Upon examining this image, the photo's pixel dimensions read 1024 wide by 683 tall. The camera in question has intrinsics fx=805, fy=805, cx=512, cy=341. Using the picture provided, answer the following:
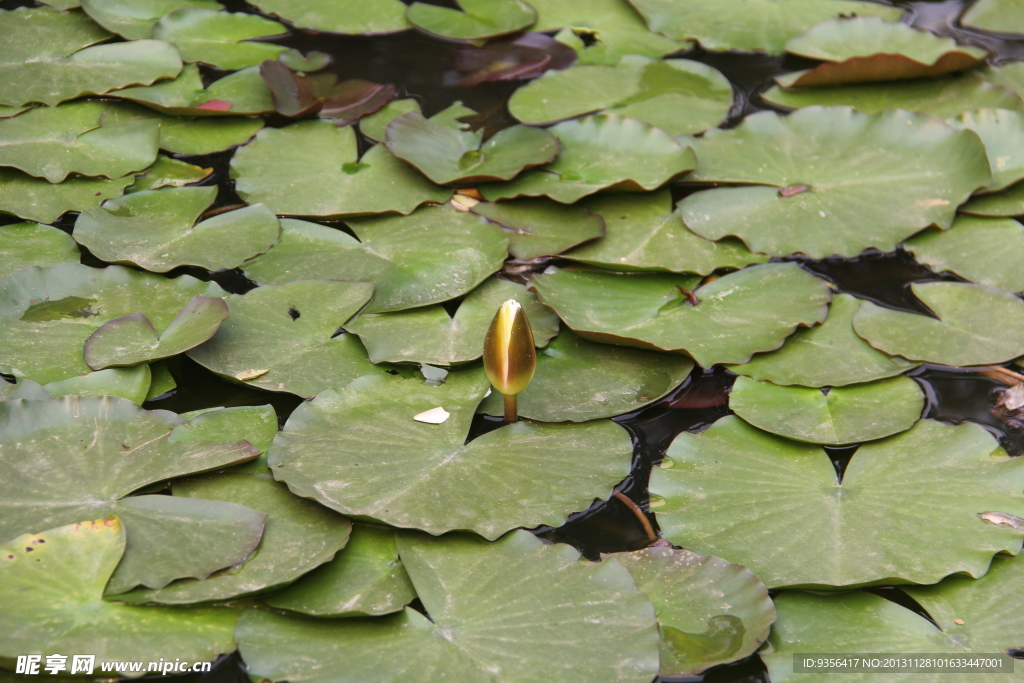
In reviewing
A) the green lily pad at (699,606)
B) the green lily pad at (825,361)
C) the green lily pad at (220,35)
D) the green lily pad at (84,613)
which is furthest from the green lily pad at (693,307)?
the green lily pad at (220,35)

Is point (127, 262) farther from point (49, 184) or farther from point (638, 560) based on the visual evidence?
point (638, 560)

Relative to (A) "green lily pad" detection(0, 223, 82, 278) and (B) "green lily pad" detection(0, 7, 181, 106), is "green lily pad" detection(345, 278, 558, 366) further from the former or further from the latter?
(B) "green lily pad" detection(0, 7, 181, 106)

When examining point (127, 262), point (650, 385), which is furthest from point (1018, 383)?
point (127, 262)

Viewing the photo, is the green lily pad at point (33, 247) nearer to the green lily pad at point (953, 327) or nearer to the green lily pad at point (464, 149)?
the green lily pad at point (464, 149)

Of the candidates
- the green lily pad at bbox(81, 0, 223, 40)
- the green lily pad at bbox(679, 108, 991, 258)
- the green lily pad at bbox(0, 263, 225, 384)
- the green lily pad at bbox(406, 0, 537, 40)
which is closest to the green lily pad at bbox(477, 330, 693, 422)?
the green lily pad at bbox(679, 108, 991, 258)

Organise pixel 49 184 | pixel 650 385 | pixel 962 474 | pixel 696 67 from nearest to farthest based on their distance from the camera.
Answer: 1. pixel 962 474
2. pixel 650 385
3. pixel 49 184
4. pixel 696 67

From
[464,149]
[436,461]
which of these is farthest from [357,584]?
[464,149]
